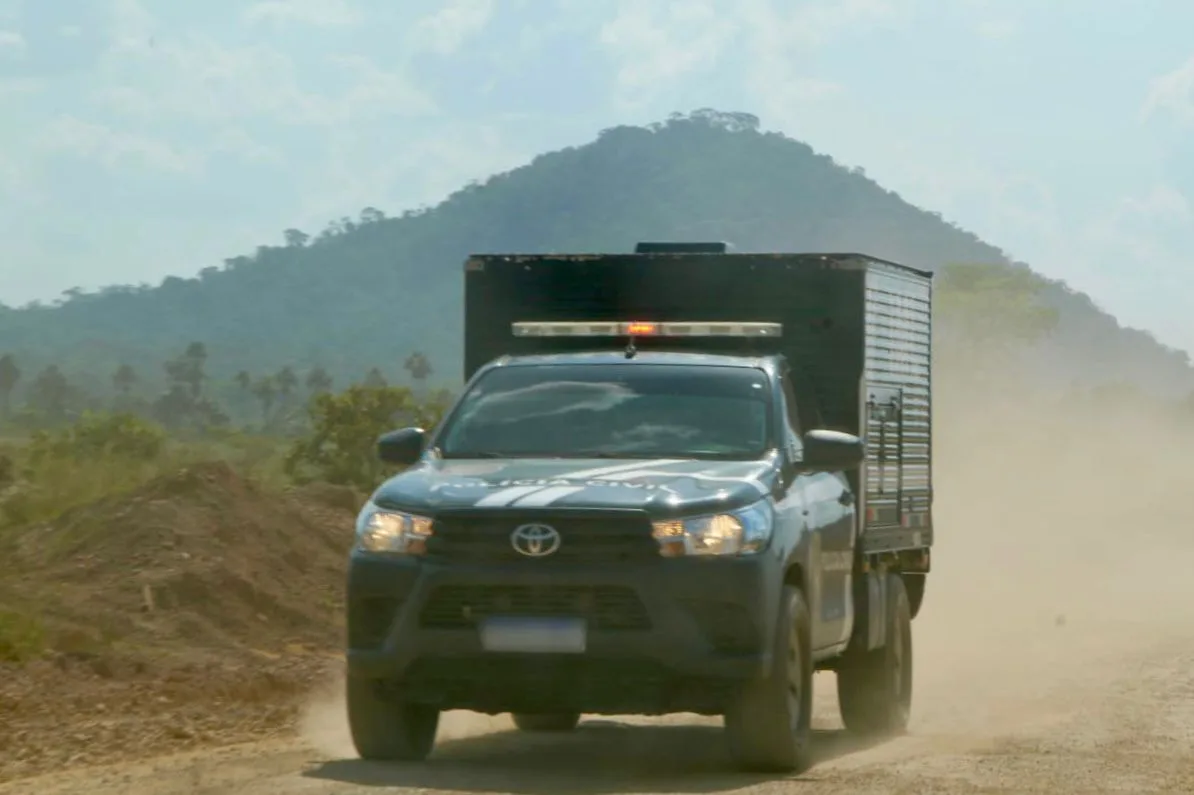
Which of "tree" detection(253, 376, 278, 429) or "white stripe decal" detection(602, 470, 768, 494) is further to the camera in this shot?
"tree" detection(253, 376, 278, 429)

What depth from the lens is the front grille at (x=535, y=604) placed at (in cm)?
1019

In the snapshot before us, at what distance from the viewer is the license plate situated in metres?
10.2

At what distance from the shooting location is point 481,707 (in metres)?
10.5

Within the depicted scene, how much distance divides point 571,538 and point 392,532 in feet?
2.72

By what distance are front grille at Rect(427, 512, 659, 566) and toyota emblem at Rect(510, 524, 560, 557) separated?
16mm

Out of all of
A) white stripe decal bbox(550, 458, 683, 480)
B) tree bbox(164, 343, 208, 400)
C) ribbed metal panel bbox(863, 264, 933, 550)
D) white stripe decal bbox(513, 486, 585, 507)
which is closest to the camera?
white stripe decal bbox(513, 486, 585, 507)

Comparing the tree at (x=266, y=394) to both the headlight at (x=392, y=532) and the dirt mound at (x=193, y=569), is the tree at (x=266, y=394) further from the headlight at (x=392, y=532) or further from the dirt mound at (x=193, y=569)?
the headlight at (x=392, y=532)

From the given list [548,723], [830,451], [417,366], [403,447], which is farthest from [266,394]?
[830,451]

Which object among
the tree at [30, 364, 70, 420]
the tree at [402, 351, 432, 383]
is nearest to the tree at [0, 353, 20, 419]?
the tree at [30, 364, 70, 420]

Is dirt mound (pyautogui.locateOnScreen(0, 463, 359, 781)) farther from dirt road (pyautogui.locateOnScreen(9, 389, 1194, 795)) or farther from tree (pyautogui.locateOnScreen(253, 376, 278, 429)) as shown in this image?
tree (pyautogui.locateOnScreen(253, 376, 278, 429))

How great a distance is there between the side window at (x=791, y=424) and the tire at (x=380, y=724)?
219cm

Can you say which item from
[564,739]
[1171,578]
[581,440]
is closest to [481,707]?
[581,440]

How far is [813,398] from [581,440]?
1.97m

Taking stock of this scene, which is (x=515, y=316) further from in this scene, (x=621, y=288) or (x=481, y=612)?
(x=481, y=612)
